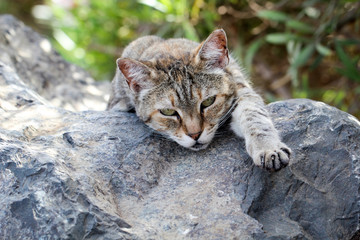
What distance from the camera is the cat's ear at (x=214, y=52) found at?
3498 millimetres

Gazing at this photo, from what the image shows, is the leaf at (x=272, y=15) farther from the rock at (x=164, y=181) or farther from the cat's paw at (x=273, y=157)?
the cat's paw at (x=273, y=157)

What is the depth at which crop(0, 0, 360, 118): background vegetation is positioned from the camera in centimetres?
647

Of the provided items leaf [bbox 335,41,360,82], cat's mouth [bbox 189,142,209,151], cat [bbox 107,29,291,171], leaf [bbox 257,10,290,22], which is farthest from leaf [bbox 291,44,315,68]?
cat's mouth [bbox 189,142,209,151]

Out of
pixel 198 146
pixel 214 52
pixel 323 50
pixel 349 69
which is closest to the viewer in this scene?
pixel 198 146

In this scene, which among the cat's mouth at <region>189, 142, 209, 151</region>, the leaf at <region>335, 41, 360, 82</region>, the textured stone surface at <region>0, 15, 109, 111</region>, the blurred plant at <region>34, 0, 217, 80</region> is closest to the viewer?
→ the cat's mouth at <region>189, 142, 209, 151</region>

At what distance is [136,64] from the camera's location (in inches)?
139

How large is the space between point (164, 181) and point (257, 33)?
17.5ft

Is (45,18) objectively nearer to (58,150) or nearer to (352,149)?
(58,150)

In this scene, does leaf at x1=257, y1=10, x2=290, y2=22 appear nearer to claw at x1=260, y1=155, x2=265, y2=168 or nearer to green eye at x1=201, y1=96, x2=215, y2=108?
green eye at x1=201, y1=96, x2=215, y2=108

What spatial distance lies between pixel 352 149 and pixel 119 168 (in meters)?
1.72

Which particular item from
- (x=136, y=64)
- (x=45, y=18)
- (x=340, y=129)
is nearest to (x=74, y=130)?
(x=136, y=64)

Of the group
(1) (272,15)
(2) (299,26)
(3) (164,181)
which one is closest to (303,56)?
(2) (299,26)

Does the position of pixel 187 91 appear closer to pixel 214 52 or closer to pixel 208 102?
pixel 208 102

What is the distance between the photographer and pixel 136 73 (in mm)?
3627
